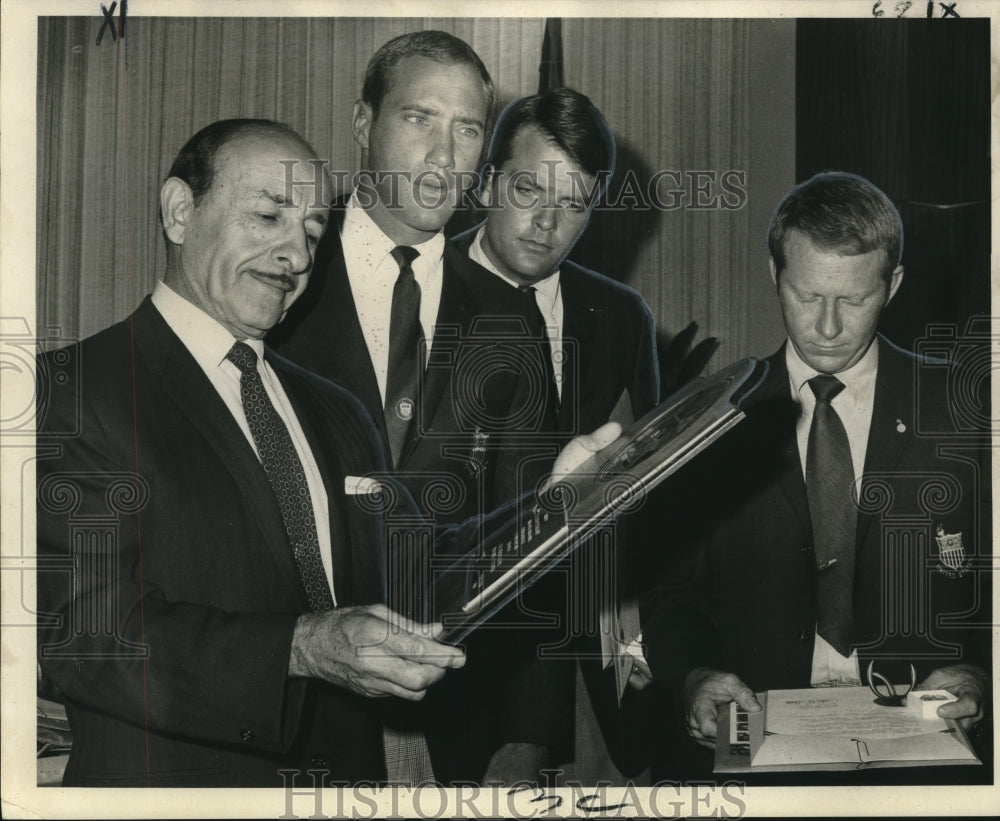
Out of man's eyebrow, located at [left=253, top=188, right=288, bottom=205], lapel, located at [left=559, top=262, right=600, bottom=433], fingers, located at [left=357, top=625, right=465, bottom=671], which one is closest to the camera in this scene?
fingers, located at [left=357, top=625, right=465, bottom=671]

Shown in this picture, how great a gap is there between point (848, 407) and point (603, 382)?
25.9 inches

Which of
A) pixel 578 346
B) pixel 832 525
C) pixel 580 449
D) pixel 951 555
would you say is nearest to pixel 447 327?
pixel 578 346

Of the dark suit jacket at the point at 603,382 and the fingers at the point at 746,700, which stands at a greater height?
the dark suit jacket at the point at 603,382

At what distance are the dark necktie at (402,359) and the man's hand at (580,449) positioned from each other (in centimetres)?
39

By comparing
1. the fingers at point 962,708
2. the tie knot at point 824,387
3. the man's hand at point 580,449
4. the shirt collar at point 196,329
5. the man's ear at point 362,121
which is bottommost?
the fingers at point 962,708

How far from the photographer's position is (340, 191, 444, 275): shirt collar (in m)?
3.10

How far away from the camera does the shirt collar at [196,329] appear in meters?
2.96

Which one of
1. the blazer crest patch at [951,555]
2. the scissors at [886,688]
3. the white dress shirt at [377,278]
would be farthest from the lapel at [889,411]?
the white dress shirt at [377,278]

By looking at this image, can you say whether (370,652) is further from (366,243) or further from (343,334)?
(366,243)

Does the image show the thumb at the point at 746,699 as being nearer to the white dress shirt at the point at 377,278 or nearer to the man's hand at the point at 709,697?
the man's hand at the point at 709,697

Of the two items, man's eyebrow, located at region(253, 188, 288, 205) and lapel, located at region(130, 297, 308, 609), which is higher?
man's eyebrow, located at region(253, 188, 288, 205)

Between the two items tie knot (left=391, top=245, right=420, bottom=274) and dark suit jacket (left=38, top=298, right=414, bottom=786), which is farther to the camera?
tie knot (left=391, top=245, right=420, bottom=274)

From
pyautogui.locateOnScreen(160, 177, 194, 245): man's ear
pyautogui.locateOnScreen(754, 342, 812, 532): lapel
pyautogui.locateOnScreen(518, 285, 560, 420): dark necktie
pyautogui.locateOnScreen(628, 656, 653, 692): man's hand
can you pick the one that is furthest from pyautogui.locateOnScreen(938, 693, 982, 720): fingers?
pyautogui.locateOnScreen(160, 177, 194, 245): man's ear

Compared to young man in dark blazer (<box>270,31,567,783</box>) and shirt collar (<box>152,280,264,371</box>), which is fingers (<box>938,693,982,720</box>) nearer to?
young man in dark blazer (<box>270,31,567,783</box>)
